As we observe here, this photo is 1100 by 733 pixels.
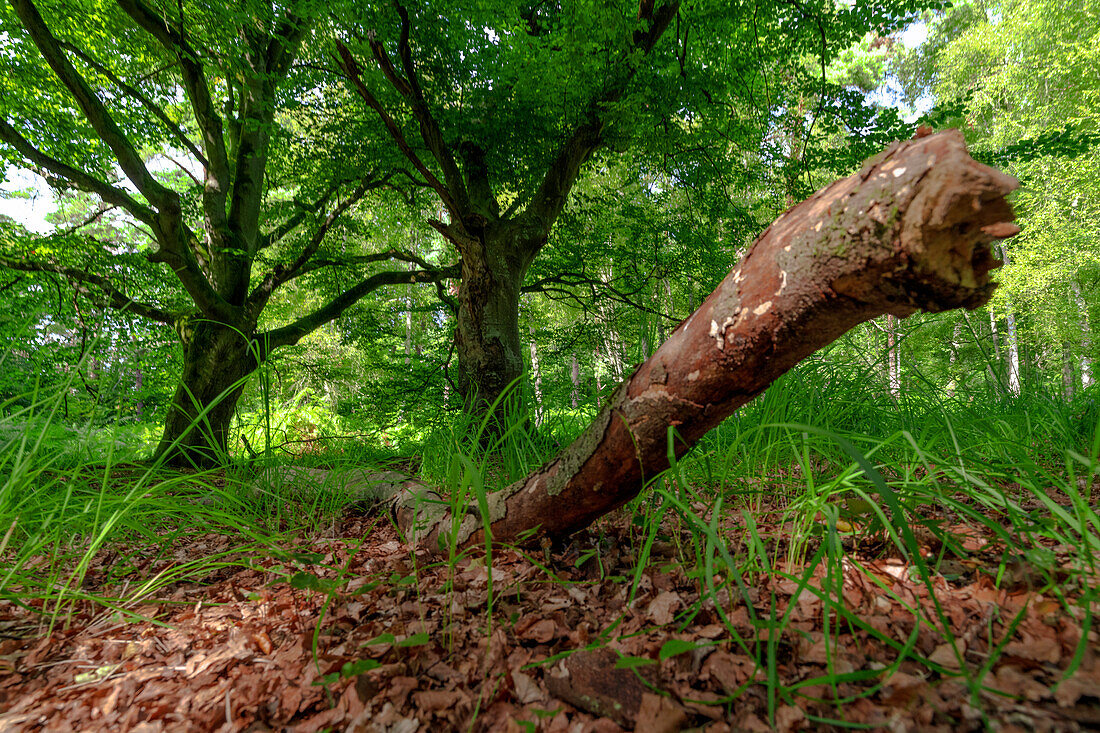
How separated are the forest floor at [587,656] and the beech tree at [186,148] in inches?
115

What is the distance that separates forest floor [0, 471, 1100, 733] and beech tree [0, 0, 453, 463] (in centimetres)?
292

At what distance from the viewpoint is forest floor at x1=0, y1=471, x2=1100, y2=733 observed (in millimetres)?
770

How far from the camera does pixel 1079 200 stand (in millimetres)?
10625

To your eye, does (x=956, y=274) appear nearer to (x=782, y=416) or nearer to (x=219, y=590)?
(x=782, y=416)

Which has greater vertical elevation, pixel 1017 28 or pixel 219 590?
pixel 1017 28

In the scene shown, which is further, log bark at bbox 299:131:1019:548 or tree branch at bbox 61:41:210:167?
tree branch at bbox 61:41:210:167

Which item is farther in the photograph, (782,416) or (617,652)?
(782,416)

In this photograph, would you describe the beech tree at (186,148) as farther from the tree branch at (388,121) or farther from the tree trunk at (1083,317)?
the tree trunk at (1083,317)

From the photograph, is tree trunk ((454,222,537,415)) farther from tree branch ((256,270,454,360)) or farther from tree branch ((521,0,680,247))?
tree branch ((256,270,454,360))

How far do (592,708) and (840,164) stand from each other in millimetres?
4788

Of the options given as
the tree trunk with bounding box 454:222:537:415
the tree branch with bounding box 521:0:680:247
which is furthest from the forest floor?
the tree branch with bounding box 521:0:680:247

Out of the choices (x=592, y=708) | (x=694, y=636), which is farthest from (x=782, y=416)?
(x=592, y=708)

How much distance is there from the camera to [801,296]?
37.4 inches

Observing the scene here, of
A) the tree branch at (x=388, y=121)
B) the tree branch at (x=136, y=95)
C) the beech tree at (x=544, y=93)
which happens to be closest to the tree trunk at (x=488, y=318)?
the beech tree at (x=544, y=93)
